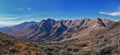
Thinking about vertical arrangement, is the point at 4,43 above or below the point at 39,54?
above

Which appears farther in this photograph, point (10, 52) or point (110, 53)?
point (110, 53)

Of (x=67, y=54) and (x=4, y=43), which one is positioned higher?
(x=4, y=43)

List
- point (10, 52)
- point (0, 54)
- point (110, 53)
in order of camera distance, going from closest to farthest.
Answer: point (0, 54) → point (10, 52) → point (110, 53)

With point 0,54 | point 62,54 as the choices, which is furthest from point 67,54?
point 0,54

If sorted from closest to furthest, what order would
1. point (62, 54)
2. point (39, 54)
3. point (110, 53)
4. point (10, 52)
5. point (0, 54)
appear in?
point (0, 54)
point (10, 52)
point (39, 54)
point (62, 54)
point (110, 53)

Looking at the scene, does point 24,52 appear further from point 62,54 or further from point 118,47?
point 118,47

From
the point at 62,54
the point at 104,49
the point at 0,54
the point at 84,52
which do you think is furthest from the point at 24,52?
the point at 104,49

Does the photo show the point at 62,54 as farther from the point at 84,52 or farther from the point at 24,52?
the point at 24,52

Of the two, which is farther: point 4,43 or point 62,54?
point 62,54

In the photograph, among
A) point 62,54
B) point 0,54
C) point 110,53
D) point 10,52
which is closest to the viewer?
point 0,54
